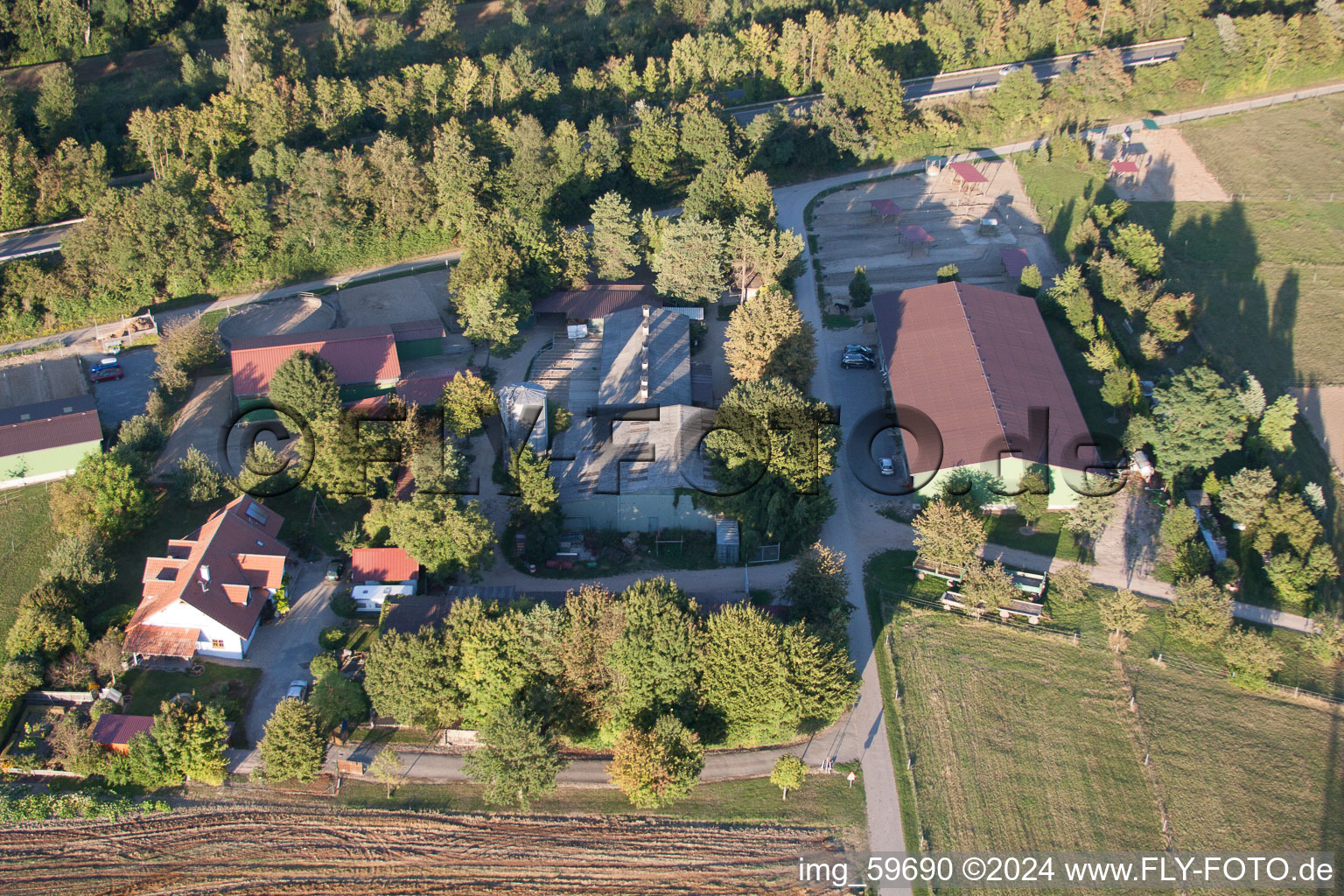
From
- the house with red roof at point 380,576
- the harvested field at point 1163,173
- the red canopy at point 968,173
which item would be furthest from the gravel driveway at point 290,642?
the harvested field at point 1163,173

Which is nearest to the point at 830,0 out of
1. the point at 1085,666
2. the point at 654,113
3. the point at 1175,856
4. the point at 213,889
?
the point at 654,113

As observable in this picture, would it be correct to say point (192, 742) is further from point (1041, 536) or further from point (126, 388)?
point (1041, 536)

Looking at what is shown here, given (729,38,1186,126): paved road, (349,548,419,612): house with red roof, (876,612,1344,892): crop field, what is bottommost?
(876,612,1344,892): crop field

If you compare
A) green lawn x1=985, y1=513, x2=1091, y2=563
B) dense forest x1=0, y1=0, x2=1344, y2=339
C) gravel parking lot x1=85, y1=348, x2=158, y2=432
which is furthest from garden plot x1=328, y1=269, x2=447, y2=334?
green lawn x1=985, y1=513, x2=1091, y2=563

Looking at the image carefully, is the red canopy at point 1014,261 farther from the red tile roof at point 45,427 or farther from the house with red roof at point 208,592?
the red tile roof at point 45,427

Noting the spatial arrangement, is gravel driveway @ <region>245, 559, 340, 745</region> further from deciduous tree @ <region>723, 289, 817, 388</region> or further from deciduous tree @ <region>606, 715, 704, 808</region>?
deciduous tree @ <region>723, 289, 817, 388</region>

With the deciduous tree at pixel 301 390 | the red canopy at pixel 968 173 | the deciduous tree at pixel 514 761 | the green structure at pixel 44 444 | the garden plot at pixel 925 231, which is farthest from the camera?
the red canopy at pixel 968 173
